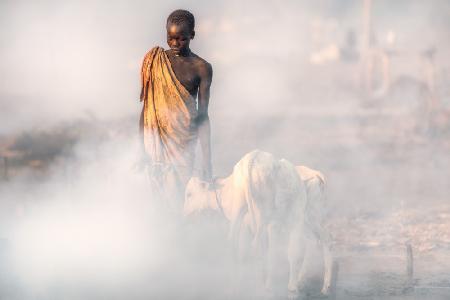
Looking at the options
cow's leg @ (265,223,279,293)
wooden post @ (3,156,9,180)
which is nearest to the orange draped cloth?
cow's leg @ (265,223,279,293)

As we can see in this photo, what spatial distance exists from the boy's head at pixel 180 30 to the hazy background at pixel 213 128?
107 centimetres

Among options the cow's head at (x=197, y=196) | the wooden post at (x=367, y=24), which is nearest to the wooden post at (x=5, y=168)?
the cow's head at (x=197, y=196)

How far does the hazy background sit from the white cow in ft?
1.41

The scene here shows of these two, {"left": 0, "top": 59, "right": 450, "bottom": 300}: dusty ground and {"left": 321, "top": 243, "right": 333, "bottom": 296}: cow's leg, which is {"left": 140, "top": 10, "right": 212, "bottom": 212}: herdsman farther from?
{"left": 0, "top": 59, "right": 450, "bottom": 300}: dusty ground

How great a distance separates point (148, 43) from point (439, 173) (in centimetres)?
1116

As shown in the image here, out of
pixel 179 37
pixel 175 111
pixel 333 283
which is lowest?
pixel 333 283

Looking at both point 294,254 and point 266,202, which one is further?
point 294,254

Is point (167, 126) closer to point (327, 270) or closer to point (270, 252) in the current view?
point (270, 252)

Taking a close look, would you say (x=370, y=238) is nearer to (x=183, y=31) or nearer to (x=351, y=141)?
(x=183, y=31)

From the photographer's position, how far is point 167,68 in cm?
670

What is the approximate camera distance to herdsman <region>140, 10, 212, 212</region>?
6.71m

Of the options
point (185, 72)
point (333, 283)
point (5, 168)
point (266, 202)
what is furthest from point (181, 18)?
point (5, 168)

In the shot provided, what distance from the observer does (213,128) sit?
68.6 feet

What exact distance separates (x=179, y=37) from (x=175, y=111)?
0.53m
